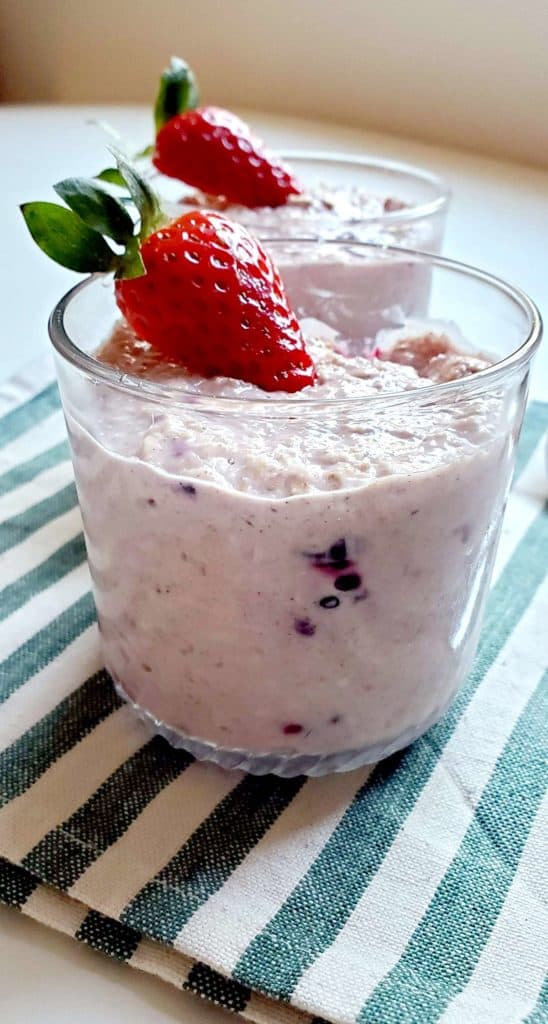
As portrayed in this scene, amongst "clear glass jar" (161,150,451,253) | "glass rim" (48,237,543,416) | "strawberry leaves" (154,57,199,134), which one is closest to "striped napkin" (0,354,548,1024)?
"glass rim" (48,237,543,416)

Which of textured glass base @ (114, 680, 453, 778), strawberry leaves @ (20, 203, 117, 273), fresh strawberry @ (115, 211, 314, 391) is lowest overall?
textured glass base @ (114, 680, 453, 778)

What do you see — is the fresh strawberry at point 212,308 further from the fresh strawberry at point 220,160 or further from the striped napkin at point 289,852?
the fresh strawberry at point 220,160

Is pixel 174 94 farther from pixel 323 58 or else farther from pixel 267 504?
pixel 323 58

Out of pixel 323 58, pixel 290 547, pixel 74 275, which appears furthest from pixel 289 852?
pixel 323 58

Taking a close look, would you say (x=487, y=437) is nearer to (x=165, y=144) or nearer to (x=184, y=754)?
(x=184, y=754)

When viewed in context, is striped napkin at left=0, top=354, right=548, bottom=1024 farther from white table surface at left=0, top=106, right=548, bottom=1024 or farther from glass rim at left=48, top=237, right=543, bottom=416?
glass rim at left=48, top=237, right=543, bottom=416

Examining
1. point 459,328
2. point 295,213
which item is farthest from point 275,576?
point 295,213
